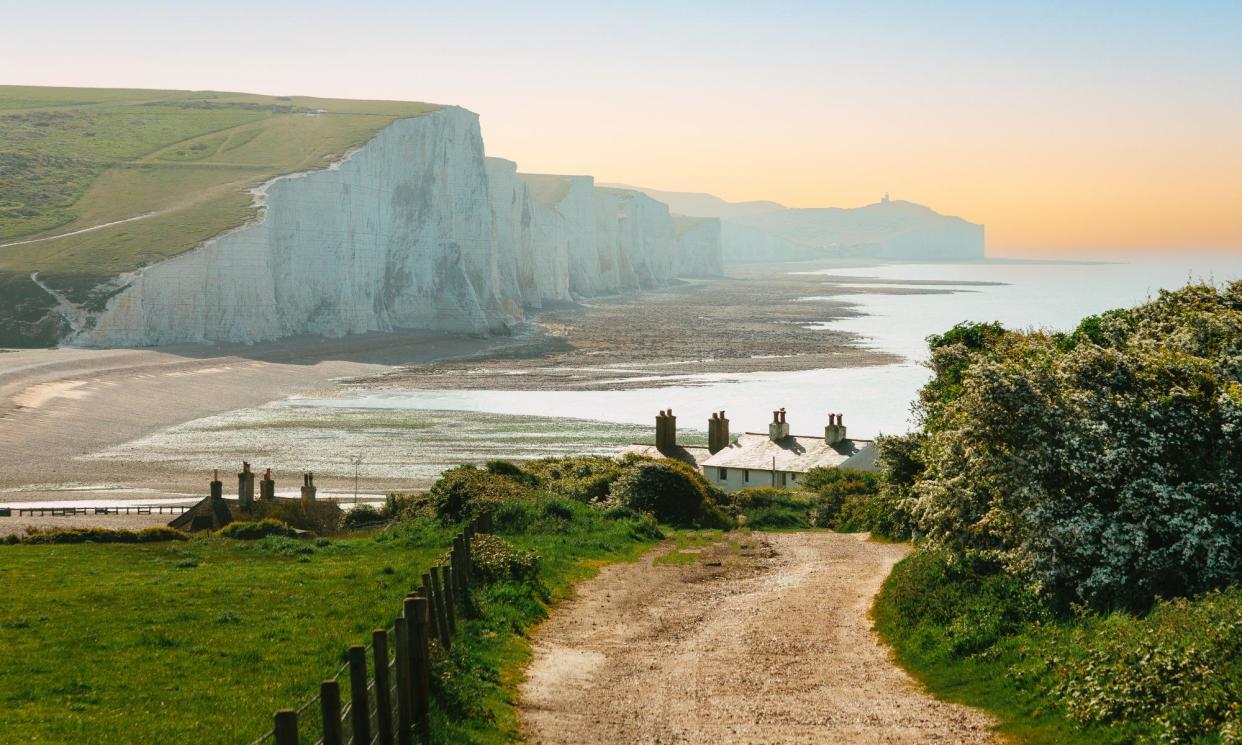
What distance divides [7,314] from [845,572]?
93799 mm

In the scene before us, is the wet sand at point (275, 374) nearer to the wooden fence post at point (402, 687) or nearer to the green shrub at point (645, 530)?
the green shrub at point (645, 530)

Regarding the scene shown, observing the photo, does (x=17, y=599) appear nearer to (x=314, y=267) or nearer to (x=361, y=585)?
(x=361, y=585)

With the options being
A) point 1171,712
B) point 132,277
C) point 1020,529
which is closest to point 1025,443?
point 1020,529

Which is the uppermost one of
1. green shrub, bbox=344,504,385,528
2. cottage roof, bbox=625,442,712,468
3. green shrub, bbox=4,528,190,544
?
Answer: green shrub, bbox=4,528,190,544

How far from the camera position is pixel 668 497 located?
37750 mm

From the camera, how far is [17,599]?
20.6 m

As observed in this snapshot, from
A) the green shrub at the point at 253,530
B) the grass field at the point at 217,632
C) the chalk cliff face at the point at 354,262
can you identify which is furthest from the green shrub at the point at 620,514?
the chalk cliff face at the point at 354,262

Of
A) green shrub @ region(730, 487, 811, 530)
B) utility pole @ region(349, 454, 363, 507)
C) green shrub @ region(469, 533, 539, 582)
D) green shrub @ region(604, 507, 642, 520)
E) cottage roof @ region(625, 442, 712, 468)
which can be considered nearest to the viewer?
green shrub @ region(469, 533, 539, 582)

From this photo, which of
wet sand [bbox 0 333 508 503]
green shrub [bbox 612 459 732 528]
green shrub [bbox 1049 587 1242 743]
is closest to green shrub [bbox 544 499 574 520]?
green shrub [bbox 612 459 732 528]

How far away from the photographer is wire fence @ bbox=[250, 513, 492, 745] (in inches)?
387

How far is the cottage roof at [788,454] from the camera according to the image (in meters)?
47.4

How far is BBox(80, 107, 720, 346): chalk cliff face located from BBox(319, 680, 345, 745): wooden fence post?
9984 cm

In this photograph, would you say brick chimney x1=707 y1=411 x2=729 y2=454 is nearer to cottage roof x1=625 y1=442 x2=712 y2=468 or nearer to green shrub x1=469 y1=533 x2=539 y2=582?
cottage roof x1=625 y1=442 x2=712 y2=468

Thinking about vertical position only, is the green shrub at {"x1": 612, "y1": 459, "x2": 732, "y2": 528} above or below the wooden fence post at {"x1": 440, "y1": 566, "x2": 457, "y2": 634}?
below
